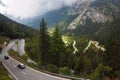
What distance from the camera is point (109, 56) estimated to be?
54.9 metres

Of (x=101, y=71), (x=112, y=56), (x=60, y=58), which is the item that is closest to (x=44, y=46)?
(x=60, y=58)

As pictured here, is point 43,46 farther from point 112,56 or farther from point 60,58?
point 112,56

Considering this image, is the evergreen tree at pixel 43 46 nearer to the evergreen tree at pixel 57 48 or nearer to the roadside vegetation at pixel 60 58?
the roadside vegetation at pixel 60 58

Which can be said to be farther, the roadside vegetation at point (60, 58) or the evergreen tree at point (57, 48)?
the evergreen tree at point (57, 48)

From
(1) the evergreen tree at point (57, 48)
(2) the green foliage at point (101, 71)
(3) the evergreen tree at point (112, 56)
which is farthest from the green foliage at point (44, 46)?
(2) the green foliage at point (101, 71)

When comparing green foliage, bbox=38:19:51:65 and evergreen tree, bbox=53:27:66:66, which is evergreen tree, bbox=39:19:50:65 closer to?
green foliage, bbox=38:19:51:65

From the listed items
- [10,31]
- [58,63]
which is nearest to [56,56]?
[58,63]

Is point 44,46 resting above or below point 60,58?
above

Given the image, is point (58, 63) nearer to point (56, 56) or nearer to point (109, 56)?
point (56, 56)

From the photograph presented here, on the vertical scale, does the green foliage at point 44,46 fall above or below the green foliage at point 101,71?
above

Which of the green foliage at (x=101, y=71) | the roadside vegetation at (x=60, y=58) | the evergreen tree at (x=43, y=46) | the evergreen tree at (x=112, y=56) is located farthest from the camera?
the evergreen tree at (x=43, y=46)

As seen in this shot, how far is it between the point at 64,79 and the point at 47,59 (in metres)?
31.3

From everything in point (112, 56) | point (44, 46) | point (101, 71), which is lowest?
point (101, 71)

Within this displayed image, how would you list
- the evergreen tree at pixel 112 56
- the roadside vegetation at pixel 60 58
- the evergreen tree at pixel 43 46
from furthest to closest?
the evergreen tree at pixel 43 46 → the evergreen tree at pixel 112 56 → the roadside vegetation at pixel 60 58
